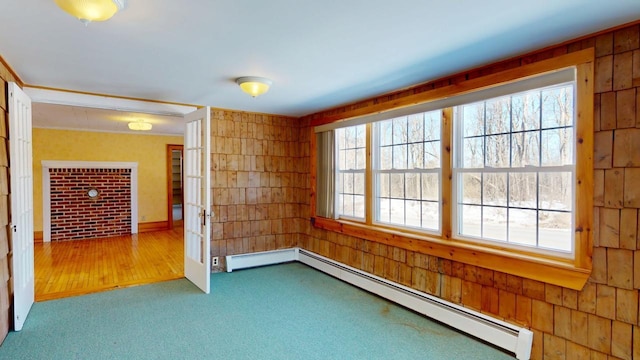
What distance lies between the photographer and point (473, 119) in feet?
10.2

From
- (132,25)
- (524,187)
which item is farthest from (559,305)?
(132,25)

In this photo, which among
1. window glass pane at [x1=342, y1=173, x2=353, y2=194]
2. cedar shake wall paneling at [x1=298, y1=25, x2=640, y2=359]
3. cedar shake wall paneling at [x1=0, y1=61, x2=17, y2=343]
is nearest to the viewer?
cedar shake wall paneling at [x1=298, y1=25, x2=640, y2=359]

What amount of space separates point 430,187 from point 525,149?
987 millimetres

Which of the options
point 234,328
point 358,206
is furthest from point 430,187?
point 234,328

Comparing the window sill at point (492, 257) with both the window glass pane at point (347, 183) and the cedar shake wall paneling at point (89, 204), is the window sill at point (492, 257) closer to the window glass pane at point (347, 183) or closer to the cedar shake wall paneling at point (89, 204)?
the window glass pane at point (347, 183)

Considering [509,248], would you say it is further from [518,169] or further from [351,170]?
[351,170]

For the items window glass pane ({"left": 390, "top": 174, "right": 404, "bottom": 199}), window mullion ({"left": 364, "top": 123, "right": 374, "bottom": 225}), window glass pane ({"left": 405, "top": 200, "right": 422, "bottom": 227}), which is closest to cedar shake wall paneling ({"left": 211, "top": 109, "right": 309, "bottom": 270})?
window mullion ({"left": 364, "top": 123, "right": 374, "bottom": 225})

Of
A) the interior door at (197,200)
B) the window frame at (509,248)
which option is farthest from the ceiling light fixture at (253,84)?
the window frame at (509,248)

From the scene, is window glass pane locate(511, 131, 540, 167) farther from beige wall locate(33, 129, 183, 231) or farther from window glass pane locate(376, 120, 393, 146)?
beige wall locate(33, 129, 183, 231)

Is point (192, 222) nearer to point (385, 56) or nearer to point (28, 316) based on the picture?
point (28, 316)

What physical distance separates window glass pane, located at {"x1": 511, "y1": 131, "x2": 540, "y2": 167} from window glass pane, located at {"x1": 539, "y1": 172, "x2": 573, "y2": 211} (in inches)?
5.8

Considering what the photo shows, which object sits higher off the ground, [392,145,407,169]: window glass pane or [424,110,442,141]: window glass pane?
[424,110,442,141]: window glass pane

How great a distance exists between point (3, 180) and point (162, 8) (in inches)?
88.7

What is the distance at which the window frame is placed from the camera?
2307mm
